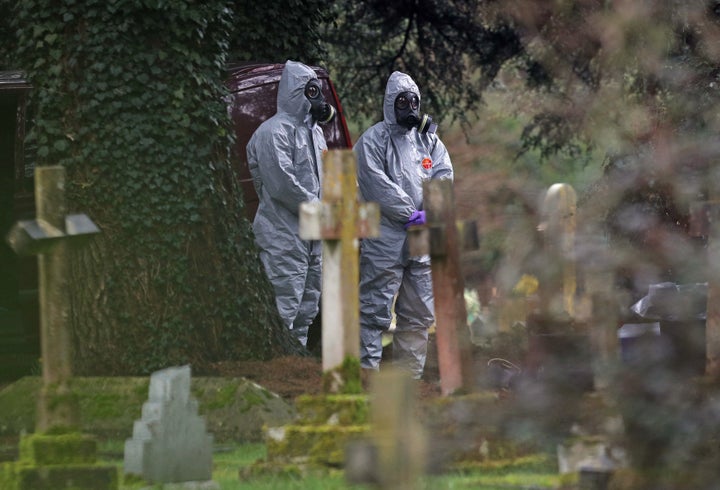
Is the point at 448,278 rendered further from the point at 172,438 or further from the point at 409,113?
the point at 409,113

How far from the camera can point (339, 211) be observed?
6.68 m

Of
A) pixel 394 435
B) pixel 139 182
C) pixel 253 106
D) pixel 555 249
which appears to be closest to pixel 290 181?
pixel 253 106

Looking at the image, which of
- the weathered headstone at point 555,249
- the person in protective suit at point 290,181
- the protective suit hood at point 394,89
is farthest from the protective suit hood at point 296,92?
the weathered headstone at point 555,249

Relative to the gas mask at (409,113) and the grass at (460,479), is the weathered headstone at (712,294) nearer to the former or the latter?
the grass at (460,479)

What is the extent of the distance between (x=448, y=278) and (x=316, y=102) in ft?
15.9

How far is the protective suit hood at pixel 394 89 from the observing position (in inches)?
456

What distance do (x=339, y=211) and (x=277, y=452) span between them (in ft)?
3.33

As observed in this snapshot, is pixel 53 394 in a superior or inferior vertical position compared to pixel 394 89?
inferior

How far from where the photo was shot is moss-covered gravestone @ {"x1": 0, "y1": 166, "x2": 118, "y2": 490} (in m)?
6.28

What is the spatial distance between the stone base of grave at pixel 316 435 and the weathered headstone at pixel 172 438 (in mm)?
285

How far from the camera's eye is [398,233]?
1163 cm

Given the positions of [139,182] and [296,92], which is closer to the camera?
[139,182]

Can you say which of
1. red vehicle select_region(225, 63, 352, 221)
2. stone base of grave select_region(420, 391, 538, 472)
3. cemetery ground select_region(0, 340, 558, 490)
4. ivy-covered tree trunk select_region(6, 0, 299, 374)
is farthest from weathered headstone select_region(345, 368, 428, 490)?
red vehicle select_region(225, 63, 352, 221)

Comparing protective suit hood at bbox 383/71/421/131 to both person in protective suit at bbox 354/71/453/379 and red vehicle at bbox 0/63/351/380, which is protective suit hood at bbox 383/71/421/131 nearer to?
person in protective suit at bbox 354/71/453/379
